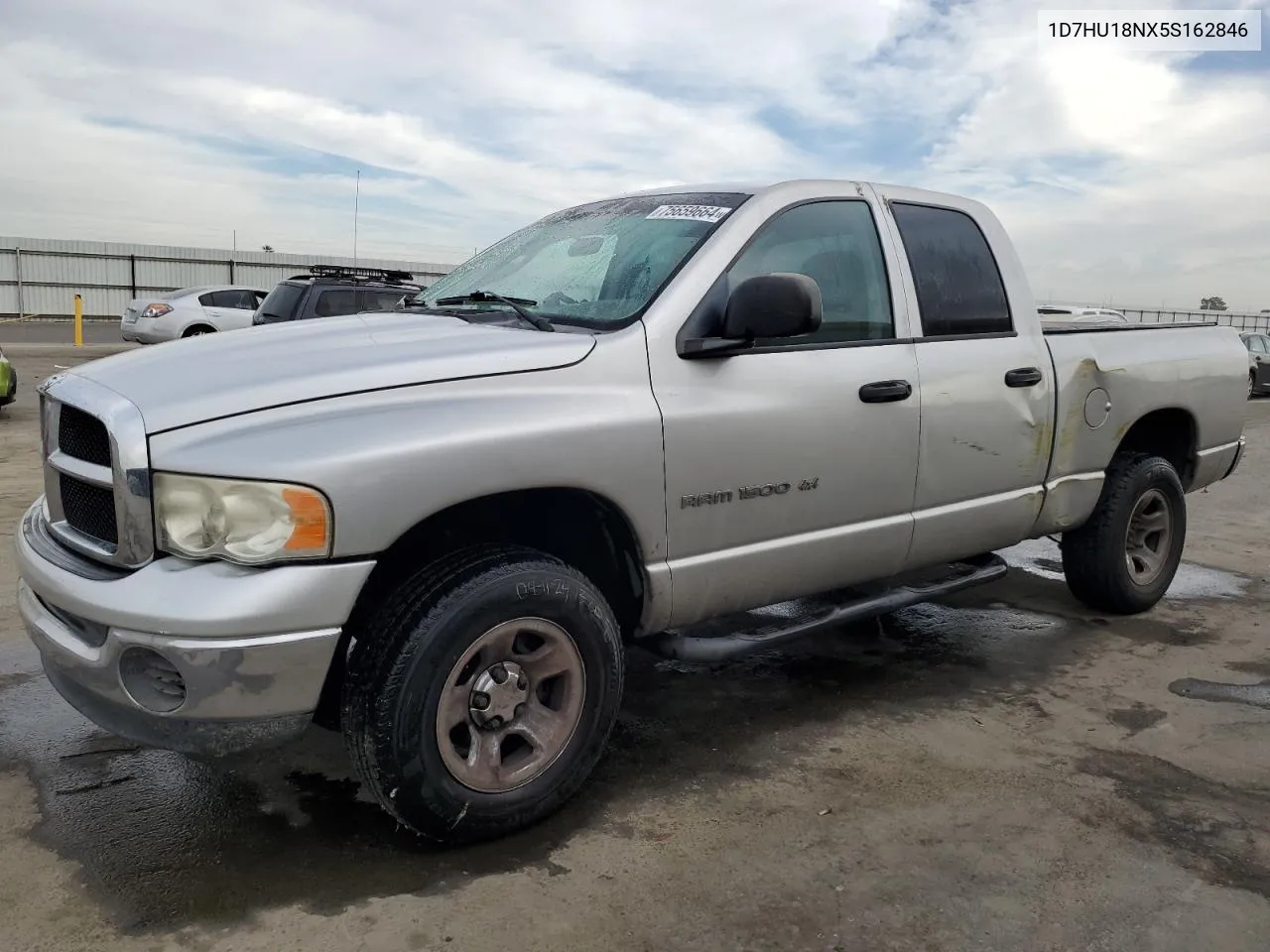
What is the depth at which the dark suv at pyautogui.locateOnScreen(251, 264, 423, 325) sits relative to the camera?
1291 cm

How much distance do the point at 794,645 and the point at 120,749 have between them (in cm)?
274

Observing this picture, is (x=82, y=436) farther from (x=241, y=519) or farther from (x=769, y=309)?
(x=769, y=309)

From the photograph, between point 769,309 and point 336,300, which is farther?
point 336,300

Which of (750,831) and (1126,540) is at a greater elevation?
(1126,540)

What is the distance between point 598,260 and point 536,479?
1089 millimetres

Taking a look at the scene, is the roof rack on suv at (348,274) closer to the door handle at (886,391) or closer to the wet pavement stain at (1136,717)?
the door handle at (886,391)

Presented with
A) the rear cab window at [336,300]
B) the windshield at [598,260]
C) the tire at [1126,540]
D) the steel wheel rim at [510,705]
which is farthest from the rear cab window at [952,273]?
the rear cab window at [336,300]

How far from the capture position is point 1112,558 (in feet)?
16.2

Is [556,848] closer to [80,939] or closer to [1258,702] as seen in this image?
[80,939]

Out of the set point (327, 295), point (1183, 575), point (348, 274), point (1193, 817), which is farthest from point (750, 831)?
point (348, 274)

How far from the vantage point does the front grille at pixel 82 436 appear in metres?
2.69

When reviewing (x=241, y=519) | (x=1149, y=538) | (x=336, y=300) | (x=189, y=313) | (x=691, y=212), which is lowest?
(x=1149, y=538)

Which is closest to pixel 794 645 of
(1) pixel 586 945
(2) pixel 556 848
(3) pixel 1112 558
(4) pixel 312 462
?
(3) pixel 1112 558

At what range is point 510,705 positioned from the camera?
2.88 meters
